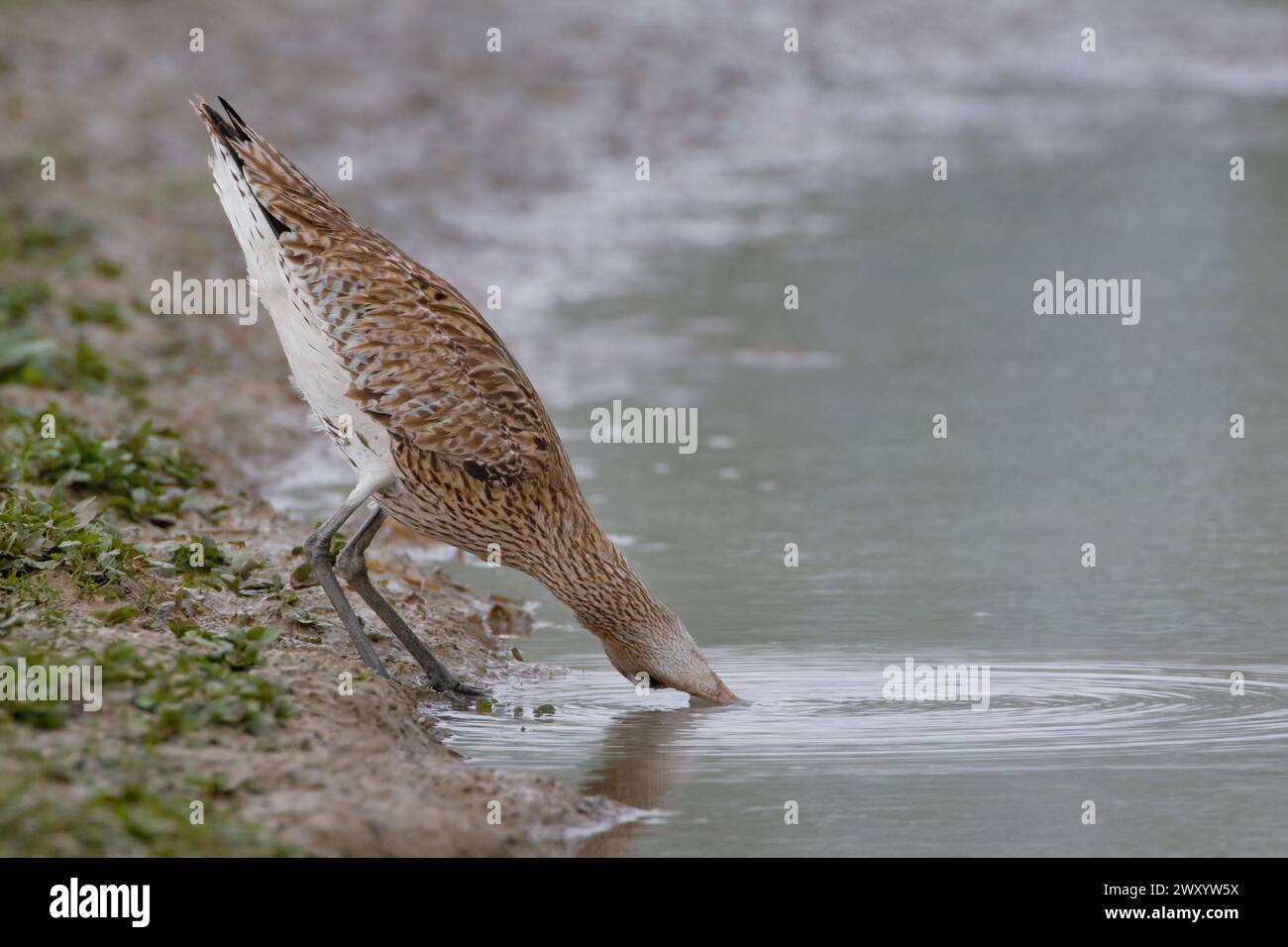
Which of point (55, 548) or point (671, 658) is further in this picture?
point (671, 658)

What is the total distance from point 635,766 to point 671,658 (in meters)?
0.72

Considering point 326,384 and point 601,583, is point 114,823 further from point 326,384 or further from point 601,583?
point 601,583

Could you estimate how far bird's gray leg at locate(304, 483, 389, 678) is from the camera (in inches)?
284

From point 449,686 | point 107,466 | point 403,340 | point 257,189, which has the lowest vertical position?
point 449,686

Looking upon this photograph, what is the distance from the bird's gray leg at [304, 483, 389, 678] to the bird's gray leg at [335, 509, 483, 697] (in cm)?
16

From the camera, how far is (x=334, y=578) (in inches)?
288

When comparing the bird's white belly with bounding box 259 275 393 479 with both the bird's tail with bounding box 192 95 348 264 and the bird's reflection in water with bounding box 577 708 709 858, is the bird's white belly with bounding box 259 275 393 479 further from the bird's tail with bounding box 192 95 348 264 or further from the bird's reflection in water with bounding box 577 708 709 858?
the bird's reflection in water with bounding box 577 708 709 858

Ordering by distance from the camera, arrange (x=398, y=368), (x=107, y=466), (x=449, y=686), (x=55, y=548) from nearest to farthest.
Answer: (x=55, y=548)
(x=398, y=368)
(x=449, y=686)
(x=107, y=466)

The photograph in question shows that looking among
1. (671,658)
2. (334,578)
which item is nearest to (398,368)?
(334,578)

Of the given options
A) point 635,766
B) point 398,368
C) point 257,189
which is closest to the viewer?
point 635,766

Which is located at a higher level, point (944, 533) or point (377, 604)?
point (944, 533)

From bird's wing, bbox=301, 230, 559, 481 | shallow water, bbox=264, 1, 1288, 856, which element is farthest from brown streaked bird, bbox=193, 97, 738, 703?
shallow water, bbox=264, 1, 1288, 856
